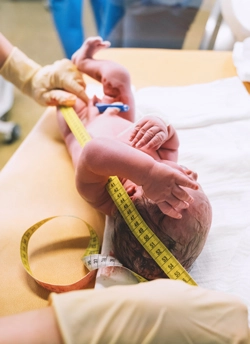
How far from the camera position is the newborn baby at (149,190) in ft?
2.55

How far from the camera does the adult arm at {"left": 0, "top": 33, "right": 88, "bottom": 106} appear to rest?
1.22 m

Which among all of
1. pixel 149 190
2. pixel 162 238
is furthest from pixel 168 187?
pixel 162 238

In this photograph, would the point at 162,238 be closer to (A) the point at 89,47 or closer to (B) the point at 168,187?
(B) the point at 168,187

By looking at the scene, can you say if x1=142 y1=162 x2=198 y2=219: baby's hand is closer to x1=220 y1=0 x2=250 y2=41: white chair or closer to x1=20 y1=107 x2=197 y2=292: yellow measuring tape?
x1=20 y1=107 x2=197 y2=292: yellow measuring tape

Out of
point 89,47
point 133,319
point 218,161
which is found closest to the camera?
point 133,319

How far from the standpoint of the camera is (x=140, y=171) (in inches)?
30.9

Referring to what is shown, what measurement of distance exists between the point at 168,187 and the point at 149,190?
A: 0.14ft

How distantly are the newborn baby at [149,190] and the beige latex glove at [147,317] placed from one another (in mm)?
223

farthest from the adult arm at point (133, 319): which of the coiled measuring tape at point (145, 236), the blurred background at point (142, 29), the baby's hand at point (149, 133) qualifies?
the blurred background at point (142, 29)

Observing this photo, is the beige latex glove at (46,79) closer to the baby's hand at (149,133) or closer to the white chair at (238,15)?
the baby's hand at (149,133)

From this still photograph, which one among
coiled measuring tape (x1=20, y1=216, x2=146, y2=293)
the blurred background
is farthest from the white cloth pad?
the blurred background

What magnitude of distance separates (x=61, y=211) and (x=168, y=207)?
1.21ft

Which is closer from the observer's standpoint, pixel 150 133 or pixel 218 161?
pixel 150 133

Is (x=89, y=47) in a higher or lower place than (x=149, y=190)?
higher
